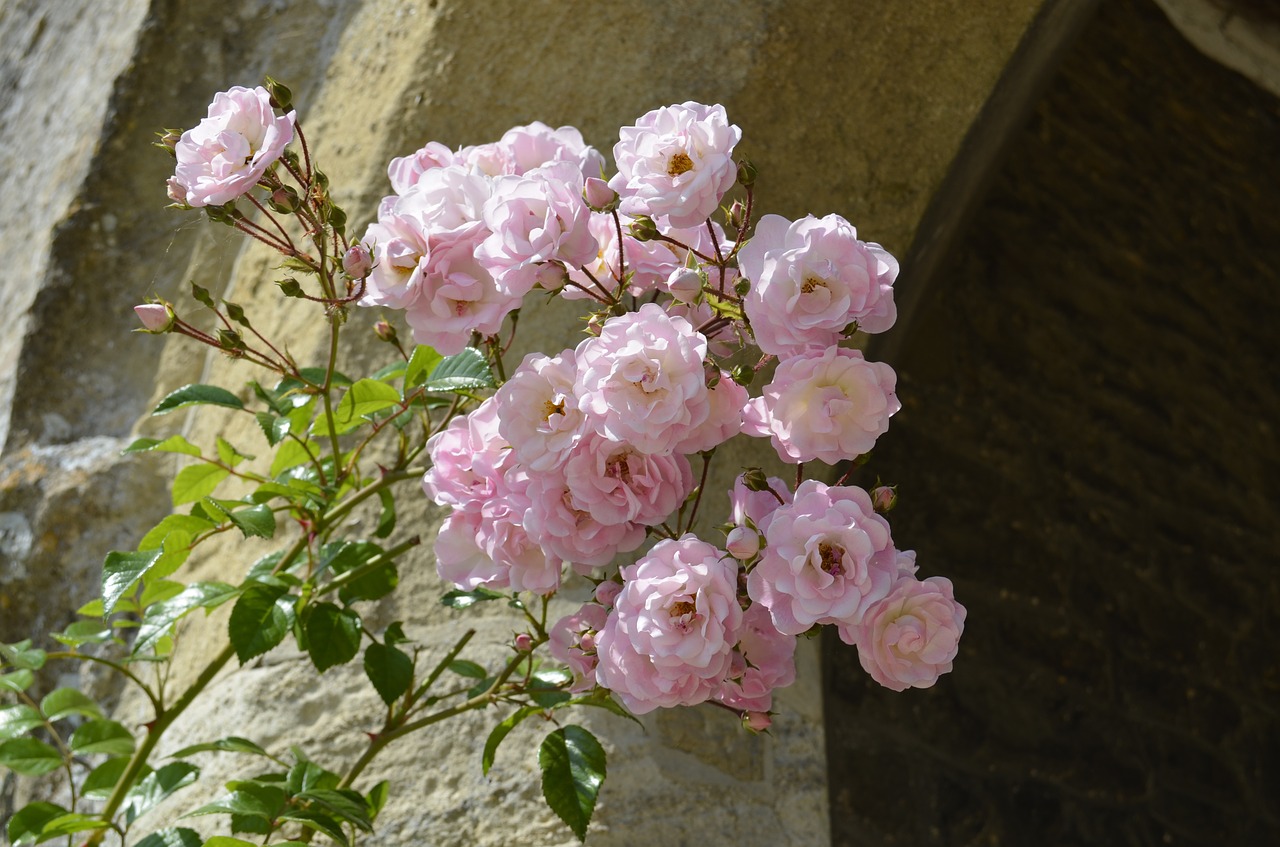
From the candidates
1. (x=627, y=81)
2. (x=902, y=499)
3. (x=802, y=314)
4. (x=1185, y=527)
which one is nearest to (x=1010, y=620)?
(x=902, y=499)

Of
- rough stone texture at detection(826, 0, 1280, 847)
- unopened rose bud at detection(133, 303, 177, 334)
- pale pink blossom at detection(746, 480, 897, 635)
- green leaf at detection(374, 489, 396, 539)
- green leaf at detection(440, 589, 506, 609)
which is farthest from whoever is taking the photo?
rough stone texture at detection(826, 0, 1280, 847)

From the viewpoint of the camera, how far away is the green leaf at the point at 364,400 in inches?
36.6

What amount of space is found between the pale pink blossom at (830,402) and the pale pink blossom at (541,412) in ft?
0.40

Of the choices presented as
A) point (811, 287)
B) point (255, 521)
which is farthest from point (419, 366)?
point (811, 287)

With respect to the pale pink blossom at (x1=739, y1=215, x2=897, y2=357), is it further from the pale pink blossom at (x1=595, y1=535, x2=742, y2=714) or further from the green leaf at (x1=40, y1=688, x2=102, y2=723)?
the green leaf at (x1=40, y1=688, x2=102, y2=723)

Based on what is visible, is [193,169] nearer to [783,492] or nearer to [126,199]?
[783,492]

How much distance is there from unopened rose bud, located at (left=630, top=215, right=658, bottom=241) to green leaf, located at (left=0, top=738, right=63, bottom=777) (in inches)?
30.0

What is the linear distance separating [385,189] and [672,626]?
2.87 ft

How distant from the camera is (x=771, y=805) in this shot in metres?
1.18

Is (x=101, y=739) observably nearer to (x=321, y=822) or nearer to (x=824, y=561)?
(x=321, y=822)

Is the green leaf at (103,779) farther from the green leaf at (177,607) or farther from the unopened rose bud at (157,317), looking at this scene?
the unopened rose bud at (157,317)

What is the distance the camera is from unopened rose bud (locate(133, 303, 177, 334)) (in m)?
0.84

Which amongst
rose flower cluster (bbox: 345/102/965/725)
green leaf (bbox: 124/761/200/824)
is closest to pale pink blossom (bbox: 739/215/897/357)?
rose flower cluster (bbox: 345/102/965/725)

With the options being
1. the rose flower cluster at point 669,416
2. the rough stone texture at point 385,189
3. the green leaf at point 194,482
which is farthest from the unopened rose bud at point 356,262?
the rough stone texture at point 385,189
